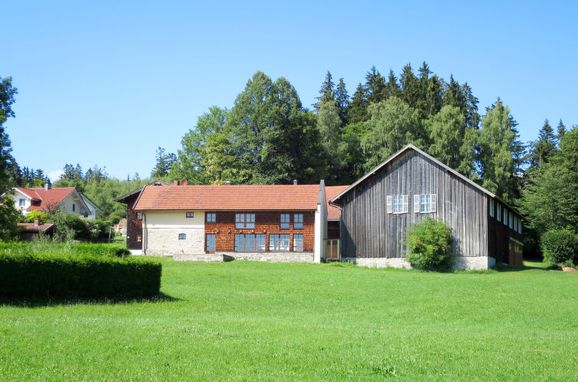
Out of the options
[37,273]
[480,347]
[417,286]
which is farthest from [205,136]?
[480,347]

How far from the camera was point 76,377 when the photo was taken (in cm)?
1087

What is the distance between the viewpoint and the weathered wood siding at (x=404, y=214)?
48.6 meters

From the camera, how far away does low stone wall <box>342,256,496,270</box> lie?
47.8 m

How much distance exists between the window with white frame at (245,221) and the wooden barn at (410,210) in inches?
319

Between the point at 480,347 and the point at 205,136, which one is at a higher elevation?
the point at 205,136

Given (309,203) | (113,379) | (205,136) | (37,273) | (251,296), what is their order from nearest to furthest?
(113,379), (37,273), (251,296), (309,203), (205,136)

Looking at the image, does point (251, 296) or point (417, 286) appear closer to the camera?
point (251, 296)

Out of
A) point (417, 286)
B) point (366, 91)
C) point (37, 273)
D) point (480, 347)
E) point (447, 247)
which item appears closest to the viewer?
point (480, 347)

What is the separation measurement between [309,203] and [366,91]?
51.5 m

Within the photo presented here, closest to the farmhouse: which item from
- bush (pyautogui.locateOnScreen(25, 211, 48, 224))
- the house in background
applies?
bush (pyautogui.locateOnScreen(25, 211, 48, 224))

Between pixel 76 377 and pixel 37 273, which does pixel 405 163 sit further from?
pixel 76 377

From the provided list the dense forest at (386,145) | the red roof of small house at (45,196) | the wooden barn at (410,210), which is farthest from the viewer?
the red roof of small house at (45,196)

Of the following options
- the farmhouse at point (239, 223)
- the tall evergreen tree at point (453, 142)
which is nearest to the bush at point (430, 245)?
the farmhouse at point (239, 223)

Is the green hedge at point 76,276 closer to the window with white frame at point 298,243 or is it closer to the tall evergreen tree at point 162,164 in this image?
the window with white frame at point 298,243
